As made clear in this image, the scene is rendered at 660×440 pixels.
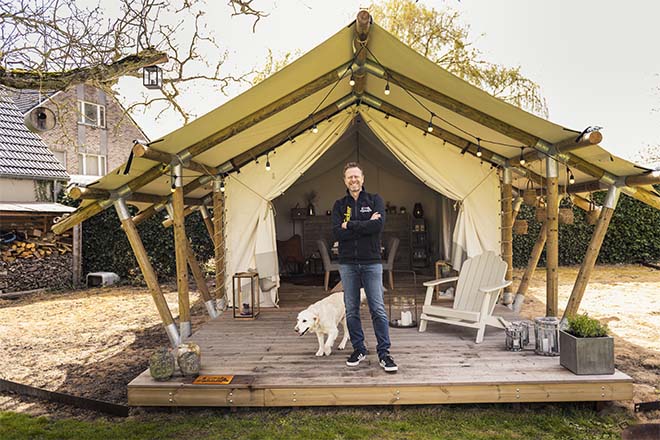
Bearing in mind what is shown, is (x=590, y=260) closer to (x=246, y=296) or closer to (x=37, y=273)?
(x=246, y=296)

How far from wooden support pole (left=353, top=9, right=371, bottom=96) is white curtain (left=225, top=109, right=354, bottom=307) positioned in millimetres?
878

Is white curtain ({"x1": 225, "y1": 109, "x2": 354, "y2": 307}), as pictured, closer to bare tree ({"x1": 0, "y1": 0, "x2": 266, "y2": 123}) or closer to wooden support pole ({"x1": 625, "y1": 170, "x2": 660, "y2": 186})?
bare tree ({"x1": 0, "y1": 0, "x2": 266, "y2": 123})

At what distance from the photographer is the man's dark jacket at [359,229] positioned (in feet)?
10.8

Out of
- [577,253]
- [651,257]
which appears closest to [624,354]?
[577,253]

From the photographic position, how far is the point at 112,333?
5.91 m

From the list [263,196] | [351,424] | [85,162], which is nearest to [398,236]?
[263,196]

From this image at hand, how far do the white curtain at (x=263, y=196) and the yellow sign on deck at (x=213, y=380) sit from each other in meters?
2.54

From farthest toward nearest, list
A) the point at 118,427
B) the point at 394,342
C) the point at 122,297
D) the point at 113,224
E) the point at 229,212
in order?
the point at 113,224 → the point at 122,297 → the point at 229,212 → the point at 394,342 → the point at 118,427

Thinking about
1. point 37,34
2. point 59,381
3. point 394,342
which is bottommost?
point 59,381

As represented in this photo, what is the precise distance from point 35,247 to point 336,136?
6.54m

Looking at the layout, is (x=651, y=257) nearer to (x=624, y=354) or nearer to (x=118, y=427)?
(x=624, y=354)

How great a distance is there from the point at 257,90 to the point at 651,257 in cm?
1036

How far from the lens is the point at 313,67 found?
3975 millimetres

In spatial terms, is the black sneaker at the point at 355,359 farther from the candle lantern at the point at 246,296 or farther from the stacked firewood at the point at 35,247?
the stacked firewood at the point at 35,247
